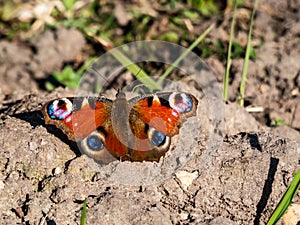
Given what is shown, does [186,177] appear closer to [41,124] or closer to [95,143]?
[95,143]

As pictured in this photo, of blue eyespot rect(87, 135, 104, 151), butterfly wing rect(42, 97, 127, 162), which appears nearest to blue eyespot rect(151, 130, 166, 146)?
butterfly wing rect(42, 97, 127, 162)

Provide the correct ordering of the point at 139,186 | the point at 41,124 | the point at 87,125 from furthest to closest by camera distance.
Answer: the point at 41,124
the point at 87,125
the point at 139,186

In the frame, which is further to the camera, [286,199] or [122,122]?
[122,122]

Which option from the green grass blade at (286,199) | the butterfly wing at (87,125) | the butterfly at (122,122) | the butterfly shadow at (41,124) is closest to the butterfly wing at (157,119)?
the butterfly at (122,122)

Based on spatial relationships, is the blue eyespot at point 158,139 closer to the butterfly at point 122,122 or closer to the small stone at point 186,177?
the butterfly at point 122,122

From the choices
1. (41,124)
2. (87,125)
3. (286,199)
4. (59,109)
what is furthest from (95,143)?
(286,199)

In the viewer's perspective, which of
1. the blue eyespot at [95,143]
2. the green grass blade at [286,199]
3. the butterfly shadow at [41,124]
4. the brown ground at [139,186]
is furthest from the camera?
the butterfly shadow at [41,124]

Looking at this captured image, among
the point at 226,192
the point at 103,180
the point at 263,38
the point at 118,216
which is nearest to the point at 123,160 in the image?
the point at 103,180
